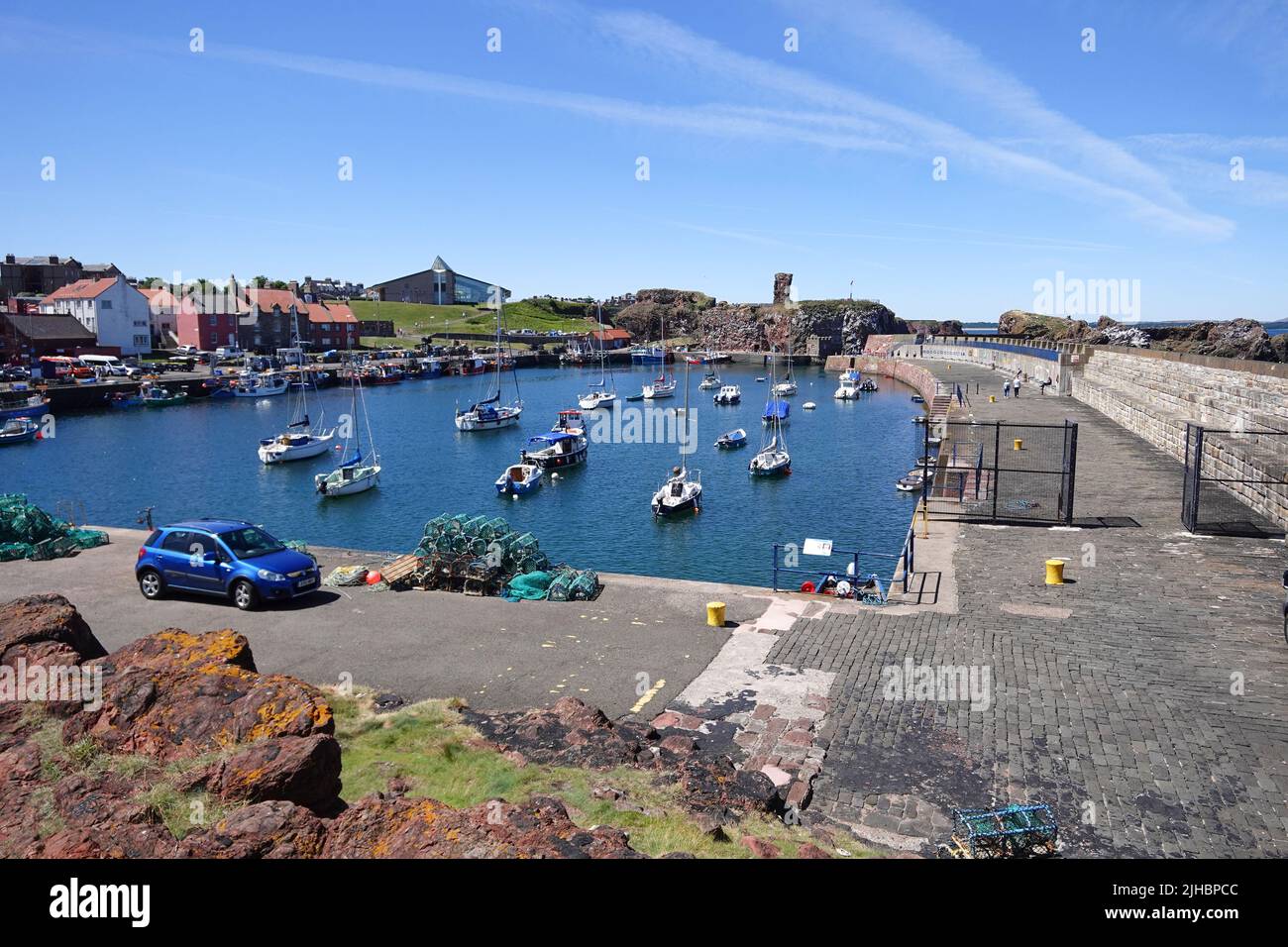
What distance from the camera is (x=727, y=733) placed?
41.3 ft

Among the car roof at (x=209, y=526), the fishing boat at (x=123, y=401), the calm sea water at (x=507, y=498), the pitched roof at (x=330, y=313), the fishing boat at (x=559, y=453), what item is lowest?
the calm sea water at (x=507, y=498)

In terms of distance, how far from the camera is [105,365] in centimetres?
10844

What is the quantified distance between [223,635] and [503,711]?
4.23 meters

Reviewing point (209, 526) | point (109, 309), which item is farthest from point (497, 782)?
point (109, 309)

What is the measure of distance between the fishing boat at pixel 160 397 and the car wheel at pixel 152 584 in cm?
8848

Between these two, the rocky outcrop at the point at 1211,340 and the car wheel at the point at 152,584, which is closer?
the car wheel at the point at 152,584

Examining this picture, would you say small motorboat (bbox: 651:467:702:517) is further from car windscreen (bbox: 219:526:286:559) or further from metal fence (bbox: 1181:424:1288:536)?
car windscreen (bbox: 219:526:286:559)

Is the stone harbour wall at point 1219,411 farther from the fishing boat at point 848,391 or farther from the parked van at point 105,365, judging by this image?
the parked van at point 105,365

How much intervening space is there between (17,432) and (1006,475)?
3130 inches

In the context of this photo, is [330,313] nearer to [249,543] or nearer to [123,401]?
[123,401]

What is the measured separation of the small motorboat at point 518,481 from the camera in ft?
164

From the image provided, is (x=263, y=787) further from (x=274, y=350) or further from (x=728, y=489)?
(x=274, y=350)

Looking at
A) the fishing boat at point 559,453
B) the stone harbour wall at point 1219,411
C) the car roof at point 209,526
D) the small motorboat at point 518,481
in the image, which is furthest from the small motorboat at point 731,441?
the car roof at point 209,526
